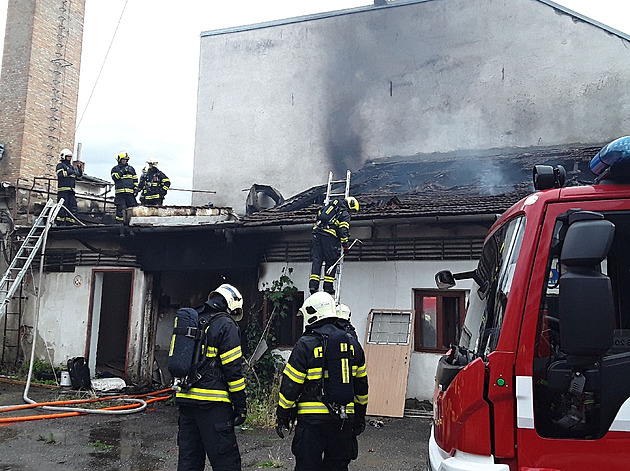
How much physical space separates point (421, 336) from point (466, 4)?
33.4 ft

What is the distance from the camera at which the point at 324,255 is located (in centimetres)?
852

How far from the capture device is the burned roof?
9227 mm

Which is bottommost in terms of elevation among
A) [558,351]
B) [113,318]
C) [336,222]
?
[113,318]

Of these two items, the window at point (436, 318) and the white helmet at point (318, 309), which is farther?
the window at point (436, 318)

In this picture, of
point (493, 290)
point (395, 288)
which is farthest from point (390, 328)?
point (493, 290)

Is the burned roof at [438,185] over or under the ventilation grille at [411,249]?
over

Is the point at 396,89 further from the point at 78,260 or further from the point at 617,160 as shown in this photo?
the point at 617,160

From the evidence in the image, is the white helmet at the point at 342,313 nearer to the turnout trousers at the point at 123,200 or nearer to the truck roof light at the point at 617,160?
the truck roof light at the point at 617,160

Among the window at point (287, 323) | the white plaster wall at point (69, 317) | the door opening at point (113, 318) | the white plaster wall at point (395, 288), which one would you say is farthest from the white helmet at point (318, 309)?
the door opening at point (113, 318)

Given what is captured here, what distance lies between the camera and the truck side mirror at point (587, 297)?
2098mm

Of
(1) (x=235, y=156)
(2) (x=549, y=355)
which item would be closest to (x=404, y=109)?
(1) (x=235, y=156)

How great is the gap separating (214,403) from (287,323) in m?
5.87

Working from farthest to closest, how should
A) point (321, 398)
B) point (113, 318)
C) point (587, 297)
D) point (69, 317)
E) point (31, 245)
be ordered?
point (113, 318), point (31, 245), point (69, 317), point (321, 398), point (587, 297)

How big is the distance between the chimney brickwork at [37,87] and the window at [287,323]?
32.7 feet
